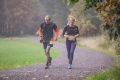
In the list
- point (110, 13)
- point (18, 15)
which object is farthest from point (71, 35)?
point (18, 15)

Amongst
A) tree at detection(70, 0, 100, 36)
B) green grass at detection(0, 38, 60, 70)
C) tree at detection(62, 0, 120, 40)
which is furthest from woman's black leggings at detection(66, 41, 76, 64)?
tree at detection(70, 0, 100, 36)

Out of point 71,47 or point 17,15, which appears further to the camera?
point 17,15

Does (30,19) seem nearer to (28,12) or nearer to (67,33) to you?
(28,12)

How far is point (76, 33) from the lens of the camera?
937 cm

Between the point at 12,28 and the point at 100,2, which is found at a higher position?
the point at 100,2

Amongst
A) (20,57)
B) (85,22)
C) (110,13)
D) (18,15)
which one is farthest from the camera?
(18,15)

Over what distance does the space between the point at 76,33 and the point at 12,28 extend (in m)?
52.7

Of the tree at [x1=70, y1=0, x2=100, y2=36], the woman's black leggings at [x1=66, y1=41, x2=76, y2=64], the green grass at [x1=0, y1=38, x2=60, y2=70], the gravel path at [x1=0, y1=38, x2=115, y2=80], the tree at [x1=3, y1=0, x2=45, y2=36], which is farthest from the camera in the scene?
the tree at [x1=3, y1=0, x2=45, y2=36]

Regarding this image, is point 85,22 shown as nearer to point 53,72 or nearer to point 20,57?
point 20,57

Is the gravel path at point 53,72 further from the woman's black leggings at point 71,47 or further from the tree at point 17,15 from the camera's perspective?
the tree at point 17,15

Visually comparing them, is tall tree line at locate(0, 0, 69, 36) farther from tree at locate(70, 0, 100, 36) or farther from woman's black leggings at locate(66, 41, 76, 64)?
woman's black leggings at locate(66, 41, 76, 64)

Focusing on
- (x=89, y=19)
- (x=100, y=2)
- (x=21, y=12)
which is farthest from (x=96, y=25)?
(x=100, y=2)

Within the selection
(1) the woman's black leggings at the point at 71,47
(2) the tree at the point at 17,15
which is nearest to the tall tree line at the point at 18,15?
(2) the tree at the point at 17,15

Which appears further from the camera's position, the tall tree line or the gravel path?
the tall tree line
